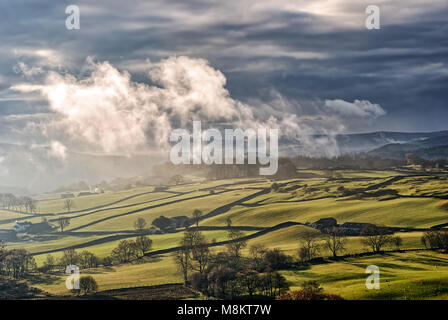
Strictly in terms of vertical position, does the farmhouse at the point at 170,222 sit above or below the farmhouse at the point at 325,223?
below

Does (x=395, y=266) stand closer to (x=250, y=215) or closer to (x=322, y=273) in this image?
(x=322, y=273)

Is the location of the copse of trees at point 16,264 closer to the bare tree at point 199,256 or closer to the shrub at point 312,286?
the bare tree at point 199,256

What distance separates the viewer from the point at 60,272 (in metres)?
119

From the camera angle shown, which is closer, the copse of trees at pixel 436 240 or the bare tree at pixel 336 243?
the copse of trees at pixel 436 240

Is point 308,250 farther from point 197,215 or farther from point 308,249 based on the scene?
point 197,215

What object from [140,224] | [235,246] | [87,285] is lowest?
[87,285]

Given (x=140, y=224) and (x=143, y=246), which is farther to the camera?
(x=140, y=224)

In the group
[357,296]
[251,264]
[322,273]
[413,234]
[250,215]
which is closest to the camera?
[357,296]

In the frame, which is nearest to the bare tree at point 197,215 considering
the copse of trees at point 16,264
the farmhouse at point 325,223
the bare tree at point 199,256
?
the bare tree at point 199,256

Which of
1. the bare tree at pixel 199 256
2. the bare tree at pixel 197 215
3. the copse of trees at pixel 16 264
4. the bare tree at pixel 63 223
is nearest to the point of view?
the bare tree at pixel 199 256

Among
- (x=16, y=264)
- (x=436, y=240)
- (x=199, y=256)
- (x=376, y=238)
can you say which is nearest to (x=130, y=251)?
(x=199, y=256)

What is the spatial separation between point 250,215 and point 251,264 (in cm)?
6467

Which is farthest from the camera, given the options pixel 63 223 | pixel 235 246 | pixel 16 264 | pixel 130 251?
pixel 63 223

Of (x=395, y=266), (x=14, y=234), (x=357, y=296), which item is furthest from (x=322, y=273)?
(x=14, y=234)
